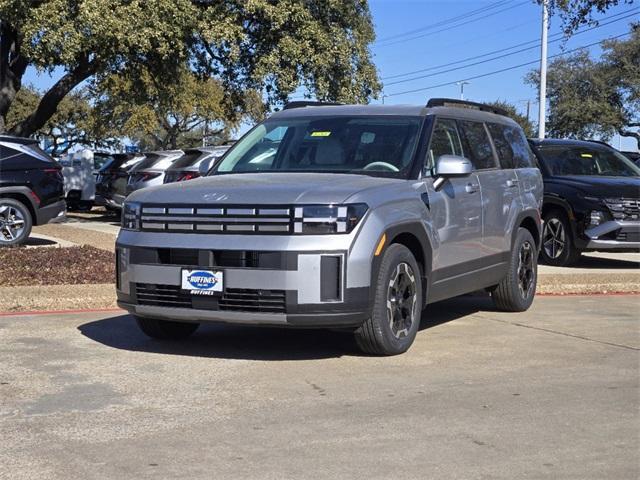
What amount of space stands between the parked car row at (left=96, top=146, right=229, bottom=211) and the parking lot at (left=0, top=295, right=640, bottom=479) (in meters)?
9.59

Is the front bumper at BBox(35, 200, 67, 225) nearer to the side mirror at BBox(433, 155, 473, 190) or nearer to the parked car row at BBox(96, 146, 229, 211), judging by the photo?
the parked car row at BBox(96, 146, 229, 211)

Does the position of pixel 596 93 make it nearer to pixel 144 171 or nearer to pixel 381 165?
pixel 144 171

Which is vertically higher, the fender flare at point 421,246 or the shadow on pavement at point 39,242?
the fender flare at point 421,246

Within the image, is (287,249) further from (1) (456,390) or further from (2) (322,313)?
(1) (456,390)

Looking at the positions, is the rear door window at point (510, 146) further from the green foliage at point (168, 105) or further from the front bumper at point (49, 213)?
the green foliage at point (168, 105)

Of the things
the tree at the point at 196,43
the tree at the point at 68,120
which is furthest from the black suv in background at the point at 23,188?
the tree at the point at 68,120

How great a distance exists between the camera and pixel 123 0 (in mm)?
19172

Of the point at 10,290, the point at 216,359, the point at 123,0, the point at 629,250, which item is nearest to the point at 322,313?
the point at 216,359

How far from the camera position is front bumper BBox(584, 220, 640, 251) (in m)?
12.7

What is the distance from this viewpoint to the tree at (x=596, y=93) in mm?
55031

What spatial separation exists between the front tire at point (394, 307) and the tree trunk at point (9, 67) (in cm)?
1670

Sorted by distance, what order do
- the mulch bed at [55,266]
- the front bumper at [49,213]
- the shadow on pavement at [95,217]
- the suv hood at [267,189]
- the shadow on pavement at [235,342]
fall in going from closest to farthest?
the suv hood at [267,189], the shadow on pavement at [235,342], the mulch bed at [55,266], the front bumper at [49,213], the shadow on pavement at [95,217]

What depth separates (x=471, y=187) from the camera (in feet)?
26.6

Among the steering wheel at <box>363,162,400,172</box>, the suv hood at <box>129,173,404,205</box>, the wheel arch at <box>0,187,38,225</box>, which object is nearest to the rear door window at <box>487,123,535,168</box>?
the steering wheel at <box>363,162,400,172</box>
